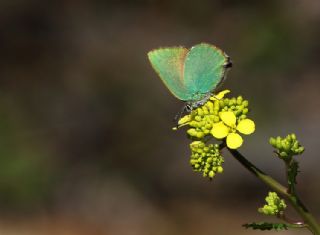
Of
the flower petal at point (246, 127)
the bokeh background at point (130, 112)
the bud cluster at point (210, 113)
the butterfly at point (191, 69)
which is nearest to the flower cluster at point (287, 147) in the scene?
the flower petal at point (246, 127)

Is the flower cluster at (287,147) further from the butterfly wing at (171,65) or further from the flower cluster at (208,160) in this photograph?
the butterfly wing at (171,65)

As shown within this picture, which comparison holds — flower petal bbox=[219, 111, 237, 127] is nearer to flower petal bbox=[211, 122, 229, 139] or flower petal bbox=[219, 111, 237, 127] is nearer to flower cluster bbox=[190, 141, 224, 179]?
flower petal bbox=[211, 122, 229, 139]

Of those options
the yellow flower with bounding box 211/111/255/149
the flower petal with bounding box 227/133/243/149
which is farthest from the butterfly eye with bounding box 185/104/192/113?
the flower petal with bounding box 227/133/243/149

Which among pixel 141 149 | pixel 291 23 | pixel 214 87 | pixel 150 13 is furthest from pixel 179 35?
pixel 214 87

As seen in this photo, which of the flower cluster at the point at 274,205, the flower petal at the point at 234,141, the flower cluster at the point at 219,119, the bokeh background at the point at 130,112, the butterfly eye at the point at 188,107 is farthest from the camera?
the bokeh background at the point at 130,112

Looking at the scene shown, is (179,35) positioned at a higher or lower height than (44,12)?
lower

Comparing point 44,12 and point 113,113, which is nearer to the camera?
point 113,113

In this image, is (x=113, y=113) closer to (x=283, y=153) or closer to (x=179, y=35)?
(x=179, y=35)
